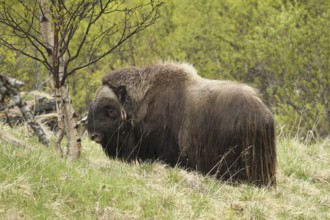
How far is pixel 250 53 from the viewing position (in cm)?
2302

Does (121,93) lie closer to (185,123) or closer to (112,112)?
(112,112)

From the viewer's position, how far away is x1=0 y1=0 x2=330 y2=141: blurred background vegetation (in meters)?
16.4

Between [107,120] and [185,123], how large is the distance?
117 centimetres

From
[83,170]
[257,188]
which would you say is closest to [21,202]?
[83,170]

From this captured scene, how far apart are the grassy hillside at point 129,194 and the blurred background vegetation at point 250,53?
120 inches

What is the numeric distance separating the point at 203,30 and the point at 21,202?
21650mm

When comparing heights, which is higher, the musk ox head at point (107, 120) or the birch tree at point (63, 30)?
the birch tree at point (63, 30)

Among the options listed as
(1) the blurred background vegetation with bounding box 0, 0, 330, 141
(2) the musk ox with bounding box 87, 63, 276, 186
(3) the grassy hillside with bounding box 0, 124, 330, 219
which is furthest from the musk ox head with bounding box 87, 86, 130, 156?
(1) the blurred background vegetation with bounding box 0, 0, 330, 141

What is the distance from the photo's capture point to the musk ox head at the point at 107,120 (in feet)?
27.0

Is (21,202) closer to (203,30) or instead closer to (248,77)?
(248,77)

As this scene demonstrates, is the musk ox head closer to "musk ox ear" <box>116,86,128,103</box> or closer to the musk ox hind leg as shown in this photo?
"musk ox ear" <box>116,86,128,103</box>

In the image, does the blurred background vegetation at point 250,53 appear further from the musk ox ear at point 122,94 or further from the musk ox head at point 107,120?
the musk ox head at point 107,120

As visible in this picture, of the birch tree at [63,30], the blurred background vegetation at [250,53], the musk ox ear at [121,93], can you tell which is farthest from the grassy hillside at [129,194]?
the blurred background vegetation at [250,53]

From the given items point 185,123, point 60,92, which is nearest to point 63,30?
point 60,92
